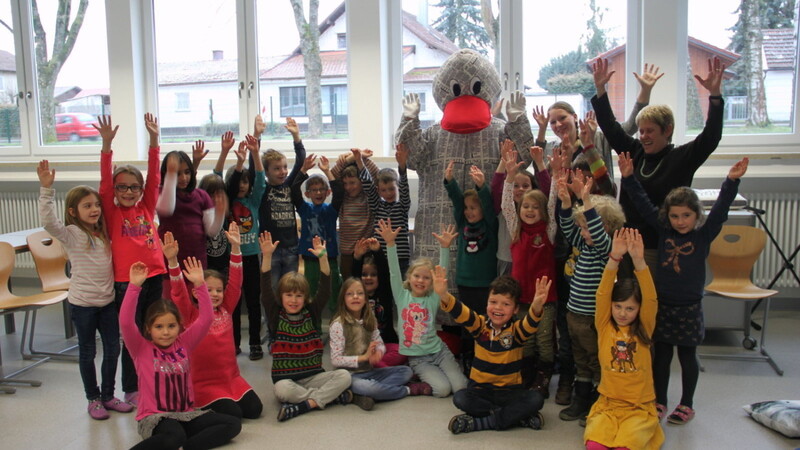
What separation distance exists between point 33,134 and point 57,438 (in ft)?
13.0

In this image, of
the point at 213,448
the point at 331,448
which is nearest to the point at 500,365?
the point at 331,448

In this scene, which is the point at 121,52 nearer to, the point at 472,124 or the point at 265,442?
the point at 472,124

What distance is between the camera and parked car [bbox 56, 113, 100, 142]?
6.03 m

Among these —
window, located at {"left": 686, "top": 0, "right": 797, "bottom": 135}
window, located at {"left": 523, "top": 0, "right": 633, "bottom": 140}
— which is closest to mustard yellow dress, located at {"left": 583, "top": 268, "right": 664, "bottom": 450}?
Answer: window, located at {"left": 523, "top": 0, "right": 633, "bottom": 140}

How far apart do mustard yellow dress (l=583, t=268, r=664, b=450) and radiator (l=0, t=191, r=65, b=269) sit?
4687 millimetres

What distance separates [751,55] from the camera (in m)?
4.82

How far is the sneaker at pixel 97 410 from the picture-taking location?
3.14 meters

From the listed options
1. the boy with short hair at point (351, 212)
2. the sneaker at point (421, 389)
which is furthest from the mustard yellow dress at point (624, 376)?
the boy with short hair at point (351, 212)

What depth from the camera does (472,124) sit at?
11.8ft

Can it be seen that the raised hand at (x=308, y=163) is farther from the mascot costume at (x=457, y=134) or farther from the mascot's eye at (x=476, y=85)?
the mascot's eye at (x=476, y=85)

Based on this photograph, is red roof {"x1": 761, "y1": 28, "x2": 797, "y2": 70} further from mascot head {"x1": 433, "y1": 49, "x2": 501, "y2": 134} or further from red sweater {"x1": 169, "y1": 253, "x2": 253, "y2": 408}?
red sweater {"x1": 169, "y1": 253, "x2": 253, "y2": 408}

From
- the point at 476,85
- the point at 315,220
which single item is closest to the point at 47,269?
the point at 315,220

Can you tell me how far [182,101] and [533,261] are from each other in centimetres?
370

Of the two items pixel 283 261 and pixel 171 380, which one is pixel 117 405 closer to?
pixel 171 380
